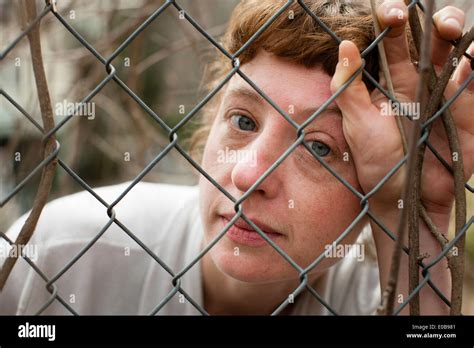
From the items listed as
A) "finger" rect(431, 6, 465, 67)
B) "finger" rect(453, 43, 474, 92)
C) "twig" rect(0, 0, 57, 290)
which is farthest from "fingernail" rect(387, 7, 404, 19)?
"twig" rect(0, 0, 57, 290)

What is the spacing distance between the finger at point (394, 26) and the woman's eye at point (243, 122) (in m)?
0.31

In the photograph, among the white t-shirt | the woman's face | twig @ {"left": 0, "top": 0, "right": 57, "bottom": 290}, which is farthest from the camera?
the white t-shirt

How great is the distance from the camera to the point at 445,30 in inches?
45.8

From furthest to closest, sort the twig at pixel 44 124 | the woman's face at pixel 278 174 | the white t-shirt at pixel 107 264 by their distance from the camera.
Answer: the white t-shirt at pixel 107 264
the woman's face at pixel 278 174
the twig at pixel 44 124

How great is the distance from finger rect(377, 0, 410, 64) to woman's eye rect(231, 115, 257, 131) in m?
0.31

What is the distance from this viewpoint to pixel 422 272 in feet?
3.81

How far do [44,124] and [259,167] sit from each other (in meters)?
0.41

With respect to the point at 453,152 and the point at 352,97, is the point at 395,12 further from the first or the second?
→ the point at 453,152

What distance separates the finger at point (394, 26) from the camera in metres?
1.10

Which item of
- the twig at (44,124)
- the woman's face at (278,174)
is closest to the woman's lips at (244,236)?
the woman's face at (278,174)

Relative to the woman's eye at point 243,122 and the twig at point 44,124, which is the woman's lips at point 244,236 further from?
the twig at point 44,124

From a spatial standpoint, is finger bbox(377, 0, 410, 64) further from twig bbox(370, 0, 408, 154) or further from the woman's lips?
the woman's lips

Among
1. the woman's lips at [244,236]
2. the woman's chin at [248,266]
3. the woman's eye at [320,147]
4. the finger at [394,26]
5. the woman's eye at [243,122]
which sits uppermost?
Result: the finger at [394,26]

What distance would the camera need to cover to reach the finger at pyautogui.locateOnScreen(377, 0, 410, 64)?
1.10 meters
